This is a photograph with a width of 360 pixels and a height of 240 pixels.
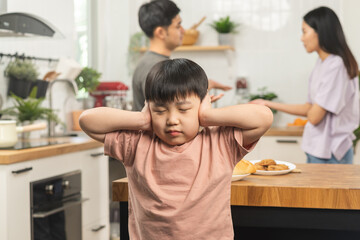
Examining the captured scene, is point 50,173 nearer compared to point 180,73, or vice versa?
point 180,73

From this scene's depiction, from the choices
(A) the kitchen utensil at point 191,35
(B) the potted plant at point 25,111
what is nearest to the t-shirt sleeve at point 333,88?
(B) the potted plant at point 25,111

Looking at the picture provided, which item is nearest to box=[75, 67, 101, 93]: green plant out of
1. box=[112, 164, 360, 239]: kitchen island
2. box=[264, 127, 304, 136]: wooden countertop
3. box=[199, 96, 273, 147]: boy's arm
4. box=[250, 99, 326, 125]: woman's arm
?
box=[264, 127, 304, 136]: wooden countertop

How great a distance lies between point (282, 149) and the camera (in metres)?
3.86

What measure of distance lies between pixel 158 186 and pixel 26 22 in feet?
6.55

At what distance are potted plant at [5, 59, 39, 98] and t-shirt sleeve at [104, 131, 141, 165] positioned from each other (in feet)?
6.82

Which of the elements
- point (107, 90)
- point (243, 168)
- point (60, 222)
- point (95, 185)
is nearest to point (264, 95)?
point (107, 90)

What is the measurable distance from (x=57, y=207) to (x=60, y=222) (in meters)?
0.09

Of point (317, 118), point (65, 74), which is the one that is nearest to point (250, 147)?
point (317, 118)

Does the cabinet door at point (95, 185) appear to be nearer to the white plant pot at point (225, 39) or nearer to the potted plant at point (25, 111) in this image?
the potted plant at point (25, 111)

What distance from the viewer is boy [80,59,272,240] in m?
1.27

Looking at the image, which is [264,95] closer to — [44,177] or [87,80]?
[87,80]

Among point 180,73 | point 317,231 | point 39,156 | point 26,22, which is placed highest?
point 26,22

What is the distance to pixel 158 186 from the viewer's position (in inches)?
51.2

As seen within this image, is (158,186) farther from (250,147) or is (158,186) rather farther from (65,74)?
(65,74)
